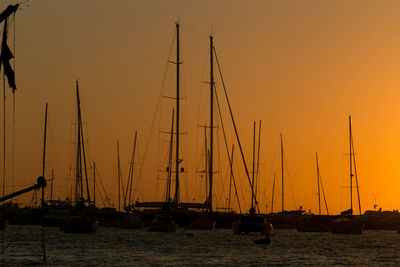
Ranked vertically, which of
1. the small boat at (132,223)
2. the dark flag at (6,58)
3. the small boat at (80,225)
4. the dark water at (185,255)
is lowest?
the dark water at (185,255)

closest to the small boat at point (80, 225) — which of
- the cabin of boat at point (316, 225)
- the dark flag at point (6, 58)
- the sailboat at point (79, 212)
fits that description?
the sailboat at point (79, 212)

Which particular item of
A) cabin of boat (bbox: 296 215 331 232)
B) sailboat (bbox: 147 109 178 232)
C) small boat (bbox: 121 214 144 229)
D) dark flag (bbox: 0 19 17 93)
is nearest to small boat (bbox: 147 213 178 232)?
sailboat (bbox: 147 109 178 232)

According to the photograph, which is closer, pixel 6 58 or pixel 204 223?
pixel 6 58

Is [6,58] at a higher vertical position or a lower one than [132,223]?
higher

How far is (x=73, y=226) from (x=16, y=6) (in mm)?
86883

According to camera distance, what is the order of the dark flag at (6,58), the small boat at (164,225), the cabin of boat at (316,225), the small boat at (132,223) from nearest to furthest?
the dark flag at (6,58) < the small boat at (164,225) < the small boat at (132,223) < the cabin of boat at (316,225)

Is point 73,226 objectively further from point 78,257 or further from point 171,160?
point 78,257

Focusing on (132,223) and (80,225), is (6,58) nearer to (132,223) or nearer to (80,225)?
(80,225)

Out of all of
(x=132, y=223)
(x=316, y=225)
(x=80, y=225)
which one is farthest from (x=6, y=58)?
(x=316, y=225)

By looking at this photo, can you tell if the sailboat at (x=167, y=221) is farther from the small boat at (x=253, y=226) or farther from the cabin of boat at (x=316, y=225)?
the cabin of boat at (x=316, y=225)

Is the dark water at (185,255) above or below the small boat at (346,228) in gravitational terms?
below

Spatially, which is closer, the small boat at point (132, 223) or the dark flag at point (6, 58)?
the dark flag at point (6, 58)

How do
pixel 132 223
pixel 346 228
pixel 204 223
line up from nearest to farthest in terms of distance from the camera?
pixel 204 223 < pixel 346 228 < pixel 132 223

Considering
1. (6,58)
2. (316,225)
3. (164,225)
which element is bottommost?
(164,225)
